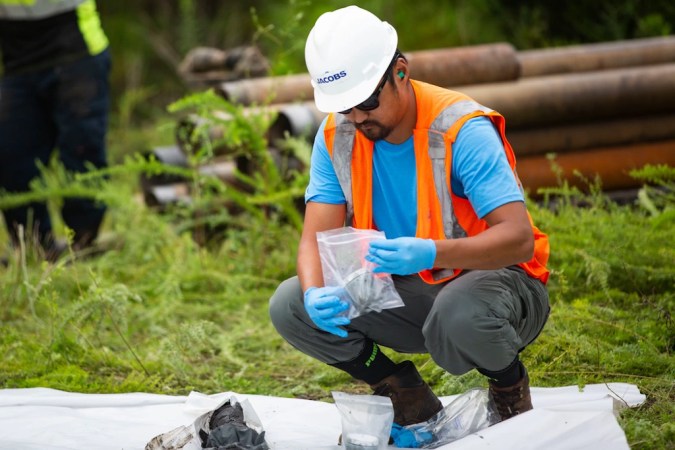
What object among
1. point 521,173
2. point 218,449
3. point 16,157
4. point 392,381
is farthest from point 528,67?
point 218,449

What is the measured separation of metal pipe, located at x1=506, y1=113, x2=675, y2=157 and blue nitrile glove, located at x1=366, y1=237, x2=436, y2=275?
3.37m

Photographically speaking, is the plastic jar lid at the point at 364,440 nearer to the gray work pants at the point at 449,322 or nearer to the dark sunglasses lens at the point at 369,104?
the gray work pants at the point at 449,322

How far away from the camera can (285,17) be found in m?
10.9

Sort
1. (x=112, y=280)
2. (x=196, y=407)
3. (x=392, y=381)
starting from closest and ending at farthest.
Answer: (x=392, y=381) → (x=196, y=407) → (x=112, y=280)

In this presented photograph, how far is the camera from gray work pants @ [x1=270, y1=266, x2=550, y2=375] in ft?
9.30

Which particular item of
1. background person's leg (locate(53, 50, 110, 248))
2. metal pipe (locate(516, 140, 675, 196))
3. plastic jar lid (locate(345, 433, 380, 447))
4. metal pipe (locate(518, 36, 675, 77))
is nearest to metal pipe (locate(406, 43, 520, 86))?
metal pipe (locate(518, 36, 675, 77))

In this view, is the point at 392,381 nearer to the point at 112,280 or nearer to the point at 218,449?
the point at 218,449

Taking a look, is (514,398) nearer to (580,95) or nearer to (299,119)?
(299,119)

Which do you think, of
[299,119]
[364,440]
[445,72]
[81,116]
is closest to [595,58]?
[445,72]

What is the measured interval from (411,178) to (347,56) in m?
0.44

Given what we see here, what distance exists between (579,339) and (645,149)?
2940 millimetres

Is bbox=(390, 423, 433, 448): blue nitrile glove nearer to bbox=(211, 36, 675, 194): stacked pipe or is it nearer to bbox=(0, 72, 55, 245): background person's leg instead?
bbox=(211, 36, 675, 194): stacked pipe

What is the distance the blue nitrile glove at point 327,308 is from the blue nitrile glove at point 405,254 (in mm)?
214

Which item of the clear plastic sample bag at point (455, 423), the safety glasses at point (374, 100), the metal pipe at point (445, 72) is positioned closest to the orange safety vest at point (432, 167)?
the safety glasses at point (374, 100)
